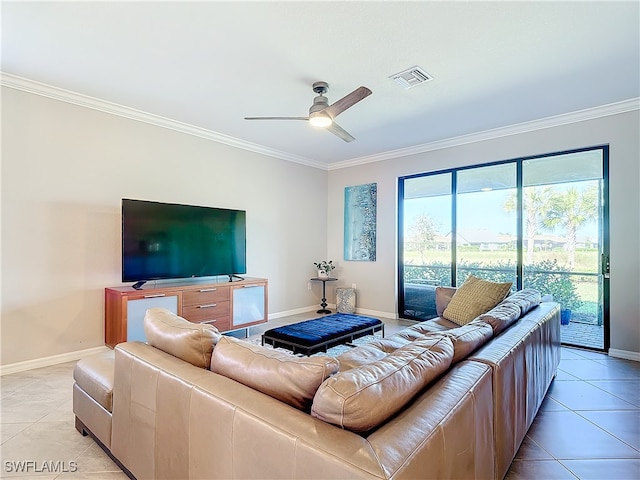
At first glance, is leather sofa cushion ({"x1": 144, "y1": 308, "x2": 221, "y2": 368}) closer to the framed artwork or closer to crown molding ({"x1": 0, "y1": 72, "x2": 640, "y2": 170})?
crown molding ({"x1": 0, "y1": 72, "x2": 640, "y2": 170})

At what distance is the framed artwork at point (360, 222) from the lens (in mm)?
5730

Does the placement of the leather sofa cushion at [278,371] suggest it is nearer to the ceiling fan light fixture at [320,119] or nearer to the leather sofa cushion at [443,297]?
the ceiling fan light fixture at [320,119]

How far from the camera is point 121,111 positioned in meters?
3.69

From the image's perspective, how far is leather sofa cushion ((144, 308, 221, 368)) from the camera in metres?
1.51

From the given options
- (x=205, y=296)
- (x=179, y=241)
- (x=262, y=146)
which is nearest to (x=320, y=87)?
(x=262, y=146)

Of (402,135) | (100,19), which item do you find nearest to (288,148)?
(402,135)

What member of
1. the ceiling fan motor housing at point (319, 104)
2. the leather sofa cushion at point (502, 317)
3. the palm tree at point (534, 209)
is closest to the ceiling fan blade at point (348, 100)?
the ceiling fan motor housing at point (319, 104)

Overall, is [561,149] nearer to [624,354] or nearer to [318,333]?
[624,354]

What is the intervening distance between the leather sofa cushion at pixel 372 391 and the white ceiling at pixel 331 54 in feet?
6.94

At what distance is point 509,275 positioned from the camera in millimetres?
4395

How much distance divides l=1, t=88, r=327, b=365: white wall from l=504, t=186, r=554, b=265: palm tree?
13.4ft

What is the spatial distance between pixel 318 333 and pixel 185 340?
167 cm

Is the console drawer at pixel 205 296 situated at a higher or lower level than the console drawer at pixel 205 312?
higher

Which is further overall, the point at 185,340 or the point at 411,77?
the point at 411,77
